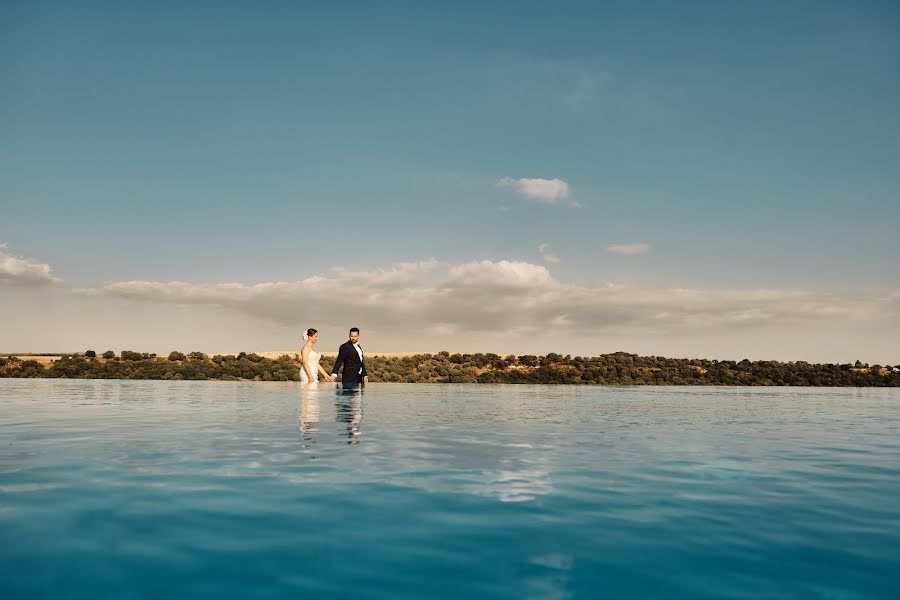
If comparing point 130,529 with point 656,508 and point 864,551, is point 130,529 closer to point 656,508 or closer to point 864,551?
point 656,508

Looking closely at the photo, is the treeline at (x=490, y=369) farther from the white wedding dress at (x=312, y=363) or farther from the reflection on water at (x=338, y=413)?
the reflection on water at (x=338, y=413)

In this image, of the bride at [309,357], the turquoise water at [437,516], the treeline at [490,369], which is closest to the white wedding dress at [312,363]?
the bride at [309,357]

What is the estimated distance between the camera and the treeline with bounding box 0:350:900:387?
2218 inches

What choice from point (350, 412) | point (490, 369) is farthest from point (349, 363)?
point (490, 369)

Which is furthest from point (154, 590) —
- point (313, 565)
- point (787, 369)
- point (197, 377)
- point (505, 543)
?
point (787, 369)

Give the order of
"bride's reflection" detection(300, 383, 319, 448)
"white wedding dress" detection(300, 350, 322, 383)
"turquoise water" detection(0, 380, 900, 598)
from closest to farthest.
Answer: "turquoise water" detection(0, 380, 900, 598), "bride's reflection" detection(300, 383, 319, 448), "white wedding dress" detection(300, 350, 322, 383)

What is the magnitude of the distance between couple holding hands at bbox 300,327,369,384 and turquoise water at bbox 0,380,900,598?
1235 centimetres

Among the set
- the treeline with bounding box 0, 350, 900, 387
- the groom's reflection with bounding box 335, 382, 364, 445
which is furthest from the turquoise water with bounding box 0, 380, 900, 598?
the treeline with bounding box 0, 350, 900, 387

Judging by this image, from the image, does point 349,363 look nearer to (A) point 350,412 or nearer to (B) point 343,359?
(B) point 343,359

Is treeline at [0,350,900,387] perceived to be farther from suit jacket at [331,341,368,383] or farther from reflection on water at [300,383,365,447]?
reflection on water at [300,383,365,447]

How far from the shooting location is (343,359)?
2564 cm

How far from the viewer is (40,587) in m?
4.29

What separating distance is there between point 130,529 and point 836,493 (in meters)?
7.61

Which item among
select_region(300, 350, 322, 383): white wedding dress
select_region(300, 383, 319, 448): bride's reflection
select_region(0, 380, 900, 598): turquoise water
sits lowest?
select_region(0, 380, 900, 598): turquoise water
